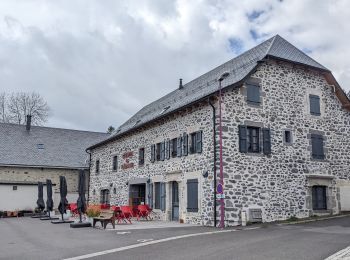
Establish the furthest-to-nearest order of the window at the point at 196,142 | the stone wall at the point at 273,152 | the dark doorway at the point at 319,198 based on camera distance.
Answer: the dark doorway at the point at 319,198 → the window at the point at 196,142 → the stone wall at the point at 273,152

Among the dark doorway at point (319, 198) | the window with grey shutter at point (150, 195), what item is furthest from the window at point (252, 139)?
the window with grey shutter at point (150, 195)

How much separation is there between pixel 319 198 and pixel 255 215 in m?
4.03

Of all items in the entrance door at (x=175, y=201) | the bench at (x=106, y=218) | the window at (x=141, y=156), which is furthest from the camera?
the window at (x=141, y=156)

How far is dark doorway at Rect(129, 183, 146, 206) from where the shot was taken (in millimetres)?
21984

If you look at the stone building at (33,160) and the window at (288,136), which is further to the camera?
the stone building at (33,160)

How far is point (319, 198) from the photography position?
1766 cm

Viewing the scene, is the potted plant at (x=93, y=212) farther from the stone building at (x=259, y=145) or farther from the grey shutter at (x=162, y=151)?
the grey shutter at (x=162, y=151)

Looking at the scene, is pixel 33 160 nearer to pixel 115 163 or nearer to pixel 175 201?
pixel 115 163

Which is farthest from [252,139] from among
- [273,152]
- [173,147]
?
[173,147]

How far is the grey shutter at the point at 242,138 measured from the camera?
15789 millimetres

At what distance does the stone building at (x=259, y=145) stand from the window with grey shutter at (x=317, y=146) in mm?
48

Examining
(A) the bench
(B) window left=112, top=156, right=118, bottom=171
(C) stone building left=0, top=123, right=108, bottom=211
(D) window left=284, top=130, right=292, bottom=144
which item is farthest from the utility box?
(C) stone building left=0, top=123, right=108, bottom=211

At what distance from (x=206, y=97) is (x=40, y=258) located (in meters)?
9.40

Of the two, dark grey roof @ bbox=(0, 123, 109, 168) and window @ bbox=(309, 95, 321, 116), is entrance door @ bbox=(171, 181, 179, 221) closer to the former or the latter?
window @ bbox=(309, 95, 321, 116)
